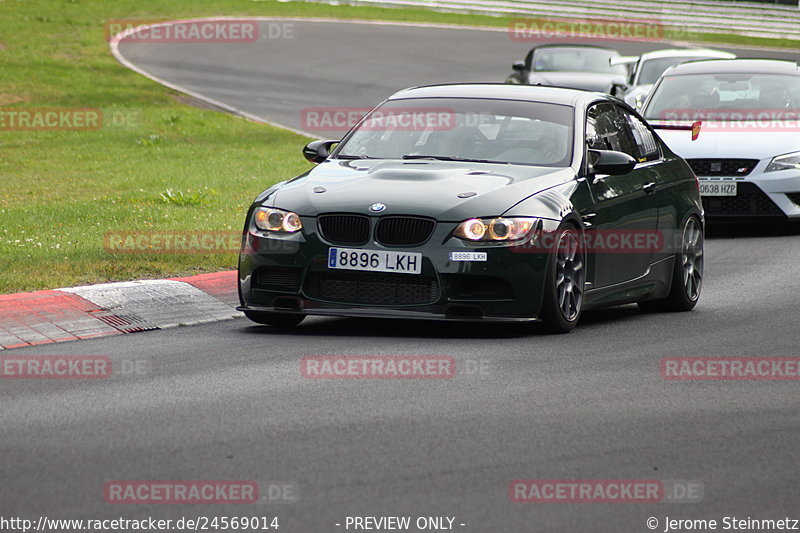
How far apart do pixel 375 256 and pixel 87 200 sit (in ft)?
24.4

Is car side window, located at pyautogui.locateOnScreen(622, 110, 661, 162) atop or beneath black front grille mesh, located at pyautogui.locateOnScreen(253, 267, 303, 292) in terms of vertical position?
atop

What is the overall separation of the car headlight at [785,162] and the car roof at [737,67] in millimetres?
1976

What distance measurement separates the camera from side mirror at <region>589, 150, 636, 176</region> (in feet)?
30.4

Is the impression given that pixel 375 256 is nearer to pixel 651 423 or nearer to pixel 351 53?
pixel 651 423

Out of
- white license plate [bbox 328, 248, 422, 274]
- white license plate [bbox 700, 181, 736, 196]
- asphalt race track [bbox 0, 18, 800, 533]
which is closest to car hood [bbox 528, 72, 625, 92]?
white license plate [bbox 700, 181, 736, 196]

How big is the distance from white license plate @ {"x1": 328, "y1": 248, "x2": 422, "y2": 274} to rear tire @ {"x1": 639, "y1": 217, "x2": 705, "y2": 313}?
2763mm

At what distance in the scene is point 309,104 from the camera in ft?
93.9

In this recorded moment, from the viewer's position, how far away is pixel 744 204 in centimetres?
1484

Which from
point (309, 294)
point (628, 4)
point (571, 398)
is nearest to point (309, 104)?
point (309, 294)

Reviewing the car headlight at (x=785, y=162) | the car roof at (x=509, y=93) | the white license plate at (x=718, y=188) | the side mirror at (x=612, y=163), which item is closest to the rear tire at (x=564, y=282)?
the side mirror at (x=612, y=163)

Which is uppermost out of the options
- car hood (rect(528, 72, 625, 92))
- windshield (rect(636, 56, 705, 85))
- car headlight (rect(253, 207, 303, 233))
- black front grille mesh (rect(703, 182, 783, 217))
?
car headlight (rect(253, 207, 303, 233))

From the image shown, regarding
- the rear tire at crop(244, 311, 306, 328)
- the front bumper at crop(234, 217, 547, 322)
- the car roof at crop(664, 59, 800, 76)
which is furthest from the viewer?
the car roof at crop(664, 59, 800, 76)

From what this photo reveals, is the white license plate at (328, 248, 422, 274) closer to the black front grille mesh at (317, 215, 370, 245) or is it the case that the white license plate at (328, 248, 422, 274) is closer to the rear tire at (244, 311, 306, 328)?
the black front grille mesh at (317, 215, 370, 245)

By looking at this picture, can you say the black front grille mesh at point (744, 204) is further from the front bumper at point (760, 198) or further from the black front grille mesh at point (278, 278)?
the black front grille mesh at point (278, 278)
